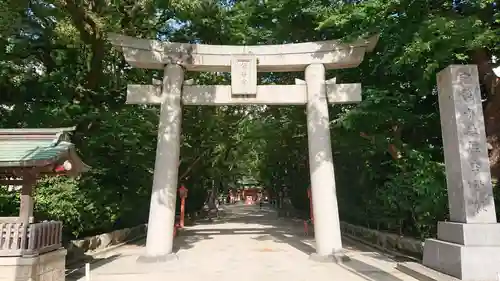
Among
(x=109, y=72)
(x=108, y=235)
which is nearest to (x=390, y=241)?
(x=108, y=235)

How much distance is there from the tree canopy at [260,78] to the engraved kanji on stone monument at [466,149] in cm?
85

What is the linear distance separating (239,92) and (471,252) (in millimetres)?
8246

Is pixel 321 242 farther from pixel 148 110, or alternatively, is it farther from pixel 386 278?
pixel 148 110

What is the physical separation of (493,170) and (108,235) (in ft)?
45.4

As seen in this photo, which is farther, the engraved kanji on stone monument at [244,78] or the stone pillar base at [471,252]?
the engraved kanji on stone monument at [244,78]

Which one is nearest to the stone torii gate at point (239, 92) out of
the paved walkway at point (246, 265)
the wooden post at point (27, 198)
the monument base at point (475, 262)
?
the paved walkway at point (246, 265)

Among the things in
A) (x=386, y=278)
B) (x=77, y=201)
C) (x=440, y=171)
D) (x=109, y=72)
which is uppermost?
(x=109, y=72)

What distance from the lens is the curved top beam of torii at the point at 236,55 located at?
13.1 m

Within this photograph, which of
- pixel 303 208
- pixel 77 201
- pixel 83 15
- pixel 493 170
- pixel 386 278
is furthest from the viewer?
pixel 303 208

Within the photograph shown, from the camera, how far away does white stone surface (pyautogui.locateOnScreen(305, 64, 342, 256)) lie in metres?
12.2

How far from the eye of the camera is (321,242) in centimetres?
1223

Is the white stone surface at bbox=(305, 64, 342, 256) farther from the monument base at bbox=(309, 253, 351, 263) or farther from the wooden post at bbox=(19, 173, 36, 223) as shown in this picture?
the wooden post at bbox=(19, 173, 36, 223)

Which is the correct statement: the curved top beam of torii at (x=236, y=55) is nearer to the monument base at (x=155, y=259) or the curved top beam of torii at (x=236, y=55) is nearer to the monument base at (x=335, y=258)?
the monument base at (x=335, y=258)

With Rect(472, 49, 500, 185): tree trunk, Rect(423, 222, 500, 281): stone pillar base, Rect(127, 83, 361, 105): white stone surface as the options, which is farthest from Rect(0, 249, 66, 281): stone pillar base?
Rect(472, 49, 500, 185): tree trunk
